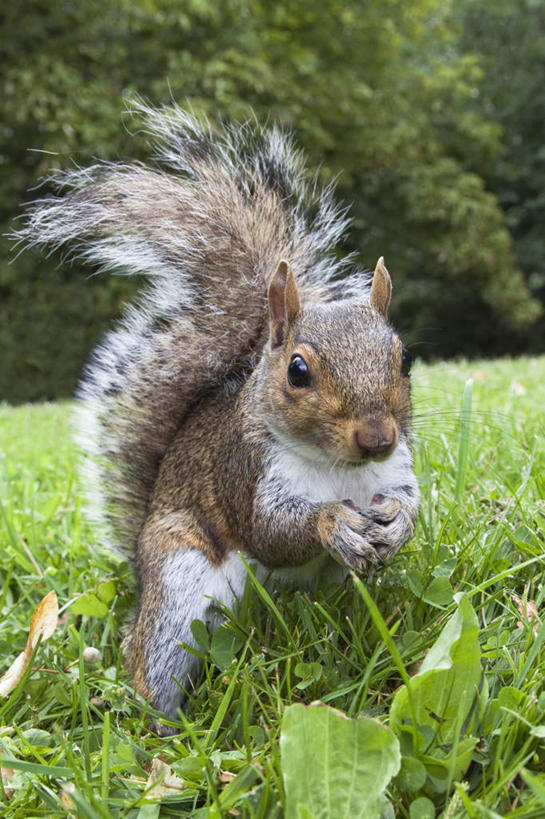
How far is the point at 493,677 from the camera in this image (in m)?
1.01

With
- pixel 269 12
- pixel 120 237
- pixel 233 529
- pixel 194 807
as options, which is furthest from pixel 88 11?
pixel 194 807

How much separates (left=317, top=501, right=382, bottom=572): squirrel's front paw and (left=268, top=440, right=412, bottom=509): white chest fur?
76mm

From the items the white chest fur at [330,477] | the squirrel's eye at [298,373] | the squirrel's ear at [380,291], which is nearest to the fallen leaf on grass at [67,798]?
the white chest fur at [330,477]

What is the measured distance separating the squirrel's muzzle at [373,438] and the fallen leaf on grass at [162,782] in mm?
501

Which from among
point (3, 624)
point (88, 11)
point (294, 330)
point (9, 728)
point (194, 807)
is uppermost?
point (88, 11)

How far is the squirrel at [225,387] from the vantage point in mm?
1157

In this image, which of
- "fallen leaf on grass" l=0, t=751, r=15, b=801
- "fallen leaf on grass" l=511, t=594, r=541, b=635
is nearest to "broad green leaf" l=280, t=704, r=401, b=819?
"fallen leaf on grass" l=511, t=594, r=541, b=635

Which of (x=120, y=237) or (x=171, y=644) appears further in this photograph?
(x=120, y=237)

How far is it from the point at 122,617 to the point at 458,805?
89 cm

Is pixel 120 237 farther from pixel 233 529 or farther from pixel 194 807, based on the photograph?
pixel 194 807

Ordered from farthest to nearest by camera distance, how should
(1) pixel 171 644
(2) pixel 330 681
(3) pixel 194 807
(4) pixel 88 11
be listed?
(4) pixel 88 11
(1) pixel 171 644
(2) pixel 330 681
(3) pixel 194 807

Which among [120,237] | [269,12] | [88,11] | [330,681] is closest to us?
[330,681]

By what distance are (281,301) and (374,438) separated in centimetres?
35

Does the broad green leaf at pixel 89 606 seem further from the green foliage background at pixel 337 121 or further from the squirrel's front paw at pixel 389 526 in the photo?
the green foliage background at pixel 337 121
